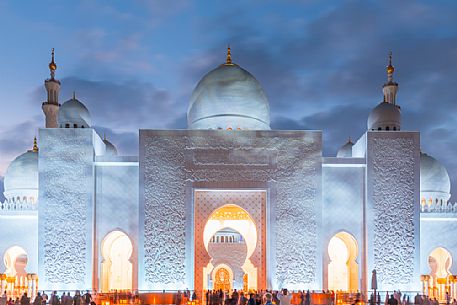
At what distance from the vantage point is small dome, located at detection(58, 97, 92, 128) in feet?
43.8

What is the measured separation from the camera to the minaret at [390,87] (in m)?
16.1

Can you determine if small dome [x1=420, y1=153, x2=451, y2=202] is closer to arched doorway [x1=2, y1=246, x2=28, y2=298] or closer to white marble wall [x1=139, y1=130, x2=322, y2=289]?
white marble wall [x1=139, y1=130, x2=322, y2=289]

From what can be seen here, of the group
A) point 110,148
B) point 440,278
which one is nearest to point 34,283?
point 110,148

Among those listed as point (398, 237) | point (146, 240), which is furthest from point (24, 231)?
point (398, 237)

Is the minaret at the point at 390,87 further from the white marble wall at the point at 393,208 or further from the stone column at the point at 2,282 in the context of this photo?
the stone column at the point at 2,282

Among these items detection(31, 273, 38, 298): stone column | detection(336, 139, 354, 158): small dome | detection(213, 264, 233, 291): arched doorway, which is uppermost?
detection(336, 139, 354, 158): small dome

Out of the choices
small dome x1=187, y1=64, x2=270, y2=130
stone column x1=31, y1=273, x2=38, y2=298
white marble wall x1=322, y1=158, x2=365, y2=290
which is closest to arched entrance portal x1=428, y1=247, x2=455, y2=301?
white marble wall x1=322, y1=158, x2=365, y2=290

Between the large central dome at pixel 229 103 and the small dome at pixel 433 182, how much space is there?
4603 millimetres

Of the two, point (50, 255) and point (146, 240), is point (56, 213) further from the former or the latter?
point (146, 240)

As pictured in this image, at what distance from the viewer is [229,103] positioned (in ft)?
46.8

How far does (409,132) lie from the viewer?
12.9 m

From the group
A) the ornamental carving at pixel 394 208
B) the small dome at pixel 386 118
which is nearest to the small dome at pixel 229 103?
the small dome at pixel 386 118

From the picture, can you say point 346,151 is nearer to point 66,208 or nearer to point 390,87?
point 390,87

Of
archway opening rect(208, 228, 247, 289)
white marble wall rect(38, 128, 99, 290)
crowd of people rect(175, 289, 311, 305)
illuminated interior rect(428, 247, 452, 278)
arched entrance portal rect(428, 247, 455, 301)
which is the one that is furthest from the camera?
archway opening rect(208, 228, 247, 289)
